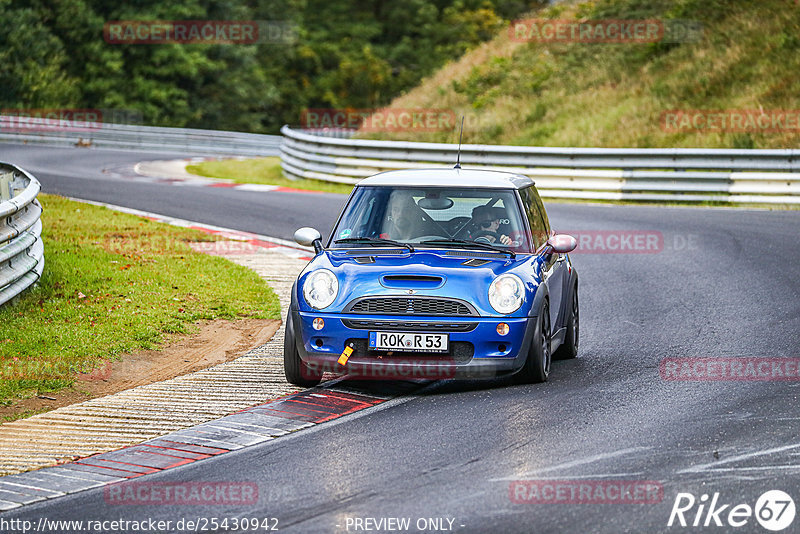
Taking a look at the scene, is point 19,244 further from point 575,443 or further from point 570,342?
point 575,443

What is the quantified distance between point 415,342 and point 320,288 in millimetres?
850

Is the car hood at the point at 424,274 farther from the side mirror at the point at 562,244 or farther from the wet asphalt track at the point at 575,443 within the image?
the wet asphalt track at the point at 575,443

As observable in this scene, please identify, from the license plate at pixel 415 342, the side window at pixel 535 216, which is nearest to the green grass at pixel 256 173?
the side window at pixel 535 216

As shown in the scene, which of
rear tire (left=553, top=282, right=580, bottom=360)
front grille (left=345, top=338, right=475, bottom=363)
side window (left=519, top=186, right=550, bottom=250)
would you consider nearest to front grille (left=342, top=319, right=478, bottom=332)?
front grille (left=345, top=338, right=475, bottom=363)

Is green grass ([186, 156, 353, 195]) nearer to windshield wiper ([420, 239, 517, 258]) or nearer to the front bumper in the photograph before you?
windshield wiper ([420, 239, 517, 258])

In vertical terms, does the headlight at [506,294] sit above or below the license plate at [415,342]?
above

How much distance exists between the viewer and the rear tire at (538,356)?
326 inches

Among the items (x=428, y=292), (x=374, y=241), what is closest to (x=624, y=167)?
(x=374, y=241)

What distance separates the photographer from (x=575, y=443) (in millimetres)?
6844

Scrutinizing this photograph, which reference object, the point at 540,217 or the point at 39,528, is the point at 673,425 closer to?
the point at 540,217

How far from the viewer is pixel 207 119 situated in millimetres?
56938

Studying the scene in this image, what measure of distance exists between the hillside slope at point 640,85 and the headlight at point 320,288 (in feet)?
62.0

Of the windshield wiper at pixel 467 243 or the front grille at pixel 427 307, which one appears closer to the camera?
the front grille at pixel 427 307

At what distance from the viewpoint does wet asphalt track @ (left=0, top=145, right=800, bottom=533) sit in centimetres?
571
